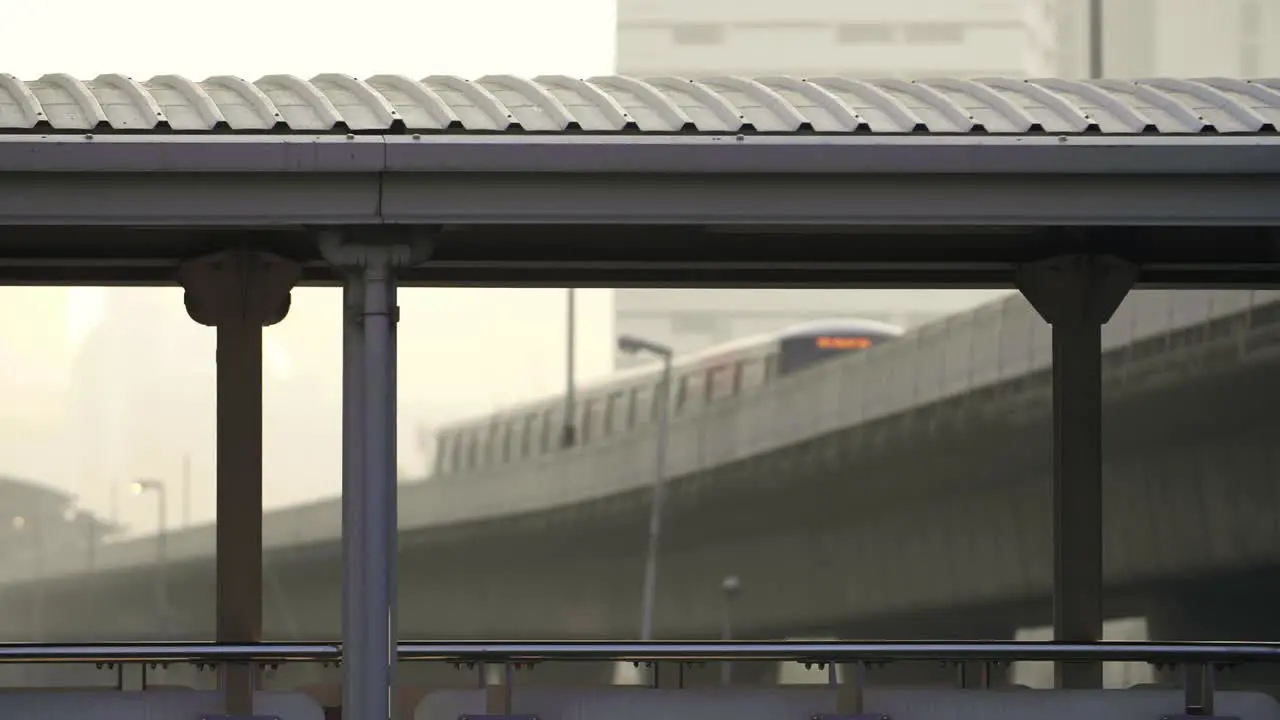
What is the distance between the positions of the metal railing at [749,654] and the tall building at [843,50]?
4186cm

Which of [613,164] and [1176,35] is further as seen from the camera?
[1176,35]

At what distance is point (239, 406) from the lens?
40.8 ft

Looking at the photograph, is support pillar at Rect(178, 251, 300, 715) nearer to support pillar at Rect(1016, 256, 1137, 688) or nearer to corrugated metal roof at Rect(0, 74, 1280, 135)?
corrugated metal roof at Rect(0, 74, 1280, 135)

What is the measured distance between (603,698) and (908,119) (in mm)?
3207

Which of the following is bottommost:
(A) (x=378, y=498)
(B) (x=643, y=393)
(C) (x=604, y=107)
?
(A) (x=378, y=498)

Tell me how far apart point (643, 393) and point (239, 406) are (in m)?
38.8

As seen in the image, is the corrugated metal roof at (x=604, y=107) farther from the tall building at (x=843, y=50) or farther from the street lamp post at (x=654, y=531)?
the tall building at (x=843, y=50)

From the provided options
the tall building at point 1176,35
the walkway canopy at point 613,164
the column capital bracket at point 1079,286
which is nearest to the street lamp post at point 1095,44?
the tall building at point 1176,35

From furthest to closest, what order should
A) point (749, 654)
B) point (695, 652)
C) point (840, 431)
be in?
point (840, 431) → point (749, 654) → point (695, 652)

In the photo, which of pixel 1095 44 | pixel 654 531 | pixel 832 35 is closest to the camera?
pixel 1095 44

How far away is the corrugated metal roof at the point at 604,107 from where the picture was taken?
7918mm

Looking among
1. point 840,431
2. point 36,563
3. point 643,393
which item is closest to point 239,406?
point 840,431

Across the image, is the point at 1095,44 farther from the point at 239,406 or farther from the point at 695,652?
the point at 695,652

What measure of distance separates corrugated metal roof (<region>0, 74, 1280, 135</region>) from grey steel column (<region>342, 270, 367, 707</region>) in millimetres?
763
